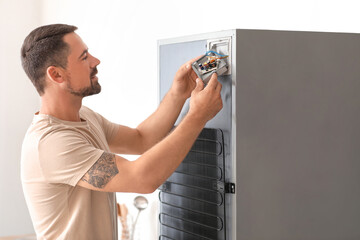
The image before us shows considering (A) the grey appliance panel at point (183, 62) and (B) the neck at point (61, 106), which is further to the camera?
(B) the neck at point (61, 106)

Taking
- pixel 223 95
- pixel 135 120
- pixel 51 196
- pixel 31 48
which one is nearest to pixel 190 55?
pixel 223 95

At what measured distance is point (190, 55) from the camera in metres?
1.60

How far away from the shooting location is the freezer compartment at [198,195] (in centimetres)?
149

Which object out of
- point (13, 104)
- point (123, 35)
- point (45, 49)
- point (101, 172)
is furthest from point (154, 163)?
point (13, 104)

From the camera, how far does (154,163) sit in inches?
57.9

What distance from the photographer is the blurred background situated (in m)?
1.93

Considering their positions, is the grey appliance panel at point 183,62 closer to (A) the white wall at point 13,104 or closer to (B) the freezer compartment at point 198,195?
(B) the freezer compartment at point 198,195

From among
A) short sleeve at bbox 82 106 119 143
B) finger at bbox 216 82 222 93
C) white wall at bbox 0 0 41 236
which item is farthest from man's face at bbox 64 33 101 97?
white wall at bbox 0 0 41 236

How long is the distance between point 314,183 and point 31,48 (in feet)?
3.18

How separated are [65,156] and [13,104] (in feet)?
8.26

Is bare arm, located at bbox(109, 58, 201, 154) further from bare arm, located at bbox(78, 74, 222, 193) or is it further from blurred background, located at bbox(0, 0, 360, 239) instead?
blurred background, located at bbox(0, 0, 360, 239)

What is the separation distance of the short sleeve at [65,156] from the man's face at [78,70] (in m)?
0.18

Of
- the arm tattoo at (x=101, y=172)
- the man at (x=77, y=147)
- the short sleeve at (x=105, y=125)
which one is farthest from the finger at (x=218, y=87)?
the short sleeve at (x=105, y=125)

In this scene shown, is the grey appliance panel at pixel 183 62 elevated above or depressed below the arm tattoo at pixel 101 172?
above
